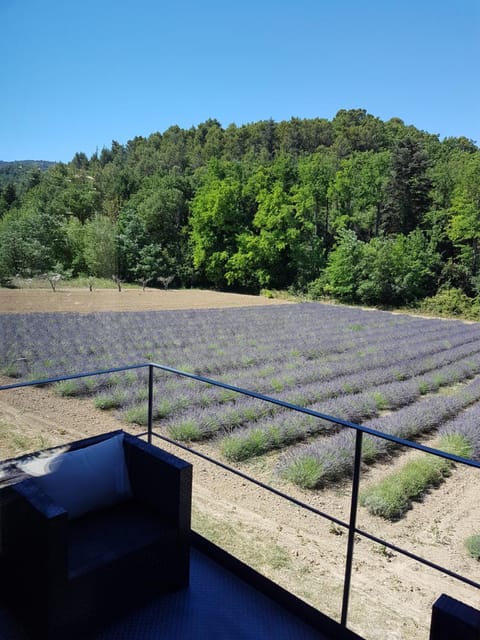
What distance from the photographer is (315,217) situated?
97.7ft

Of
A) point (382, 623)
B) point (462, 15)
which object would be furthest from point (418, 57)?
point (382, 623)

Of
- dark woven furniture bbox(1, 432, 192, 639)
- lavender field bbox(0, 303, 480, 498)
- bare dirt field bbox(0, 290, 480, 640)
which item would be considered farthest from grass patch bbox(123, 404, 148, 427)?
dark woven furniture bbox(1, 432, 192, 639)

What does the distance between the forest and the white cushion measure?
14.9 metres

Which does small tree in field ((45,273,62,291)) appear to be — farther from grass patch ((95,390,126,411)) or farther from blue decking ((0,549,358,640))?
blue decking ((0,549,358,640))

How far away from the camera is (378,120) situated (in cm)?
3691

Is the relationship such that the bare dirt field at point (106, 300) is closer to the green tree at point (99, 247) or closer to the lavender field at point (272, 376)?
the lavender field at point (272, 376)

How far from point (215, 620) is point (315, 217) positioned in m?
29.6

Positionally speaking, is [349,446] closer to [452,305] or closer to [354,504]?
[354,504]

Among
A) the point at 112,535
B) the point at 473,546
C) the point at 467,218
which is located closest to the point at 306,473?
the point at 473,546

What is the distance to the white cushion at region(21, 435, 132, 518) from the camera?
5.75ft

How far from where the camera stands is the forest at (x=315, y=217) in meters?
23.8

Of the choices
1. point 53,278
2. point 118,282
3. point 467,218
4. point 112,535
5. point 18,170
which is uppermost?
point 467,218

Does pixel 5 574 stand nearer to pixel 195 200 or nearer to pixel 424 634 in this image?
pixel 424 634

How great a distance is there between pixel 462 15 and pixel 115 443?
11434mm
